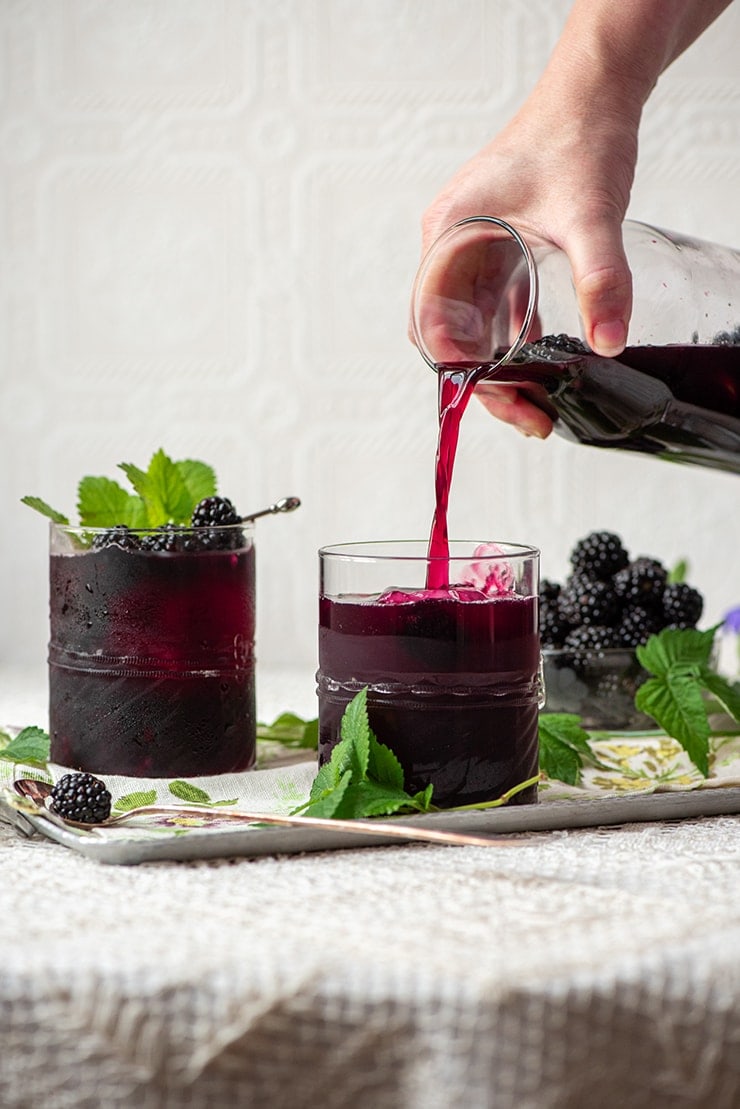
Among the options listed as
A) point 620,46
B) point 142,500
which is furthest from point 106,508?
point 620,46

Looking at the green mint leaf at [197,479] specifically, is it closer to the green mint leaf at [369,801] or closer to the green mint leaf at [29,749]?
the green mint leaf at [29,749]

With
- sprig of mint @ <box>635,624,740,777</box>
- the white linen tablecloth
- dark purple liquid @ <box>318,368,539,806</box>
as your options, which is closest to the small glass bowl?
sprig of mint @ <box>635,624,740,777</box>

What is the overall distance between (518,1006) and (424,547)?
55 cm

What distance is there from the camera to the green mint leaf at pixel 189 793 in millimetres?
959

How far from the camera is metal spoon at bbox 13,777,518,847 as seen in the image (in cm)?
77

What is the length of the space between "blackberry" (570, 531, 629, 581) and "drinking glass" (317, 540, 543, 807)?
1.27 ft

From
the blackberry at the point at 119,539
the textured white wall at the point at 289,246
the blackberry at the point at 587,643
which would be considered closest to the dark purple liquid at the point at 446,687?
the blackberry at the point at 119,539

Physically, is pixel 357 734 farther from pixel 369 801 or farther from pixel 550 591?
pixel 550 591

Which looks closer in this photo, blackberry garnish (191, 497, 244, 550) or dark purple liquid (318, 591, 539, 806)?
dark purple liquid (318, 591, 539, 806)

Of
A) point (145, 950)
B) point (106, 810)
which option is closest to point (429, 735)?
point (106, 810)

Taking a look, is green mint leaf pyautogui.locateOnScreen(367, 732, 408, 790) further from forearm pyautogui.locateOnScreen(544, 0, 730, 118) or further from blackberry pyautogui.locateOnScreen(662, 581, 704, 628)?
forearm pyautogui.locateOnScreen(544, 0, 730, 118)

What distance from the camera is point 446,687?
89 centimetres

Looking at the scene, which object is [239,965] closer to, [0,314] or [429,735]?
[429,735]

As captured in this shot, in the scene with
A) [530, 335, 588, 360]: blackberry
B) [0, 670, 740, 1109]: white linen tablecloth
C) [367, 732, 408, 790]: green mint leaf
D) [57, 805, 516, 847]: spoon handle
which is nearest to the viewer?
[0, 670, 740, 1109]: white linen tablecloth
